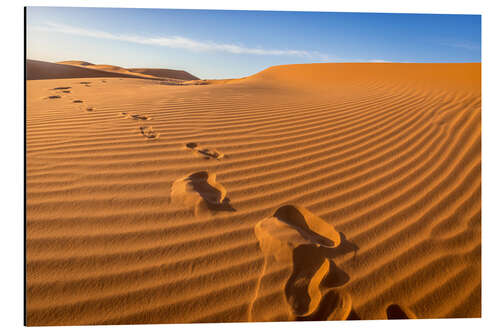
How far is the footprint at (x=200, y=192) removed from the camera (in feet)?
5.61

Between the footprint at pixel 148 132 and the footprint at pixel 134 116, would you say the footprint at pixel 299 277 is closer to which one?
the footprint at pixel 148 132

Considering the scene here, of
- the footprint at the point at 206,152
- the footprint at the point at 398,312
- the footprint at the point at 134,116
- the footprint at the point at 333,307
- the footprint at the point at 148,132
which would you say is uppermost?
the footprint at the point at 134,116

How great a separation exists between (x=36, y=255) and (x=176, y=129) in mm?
1454

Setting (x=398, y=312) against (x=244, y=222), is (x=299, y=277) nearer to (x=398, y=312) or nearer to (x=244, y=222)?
(x=244, y=222)

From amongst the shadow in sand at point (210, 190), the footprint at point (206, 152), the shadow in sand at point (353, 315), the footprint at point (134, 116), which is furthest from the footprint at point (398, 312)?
the footprint at point (134, 116)

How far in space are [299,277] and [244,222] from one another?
1.47 ft

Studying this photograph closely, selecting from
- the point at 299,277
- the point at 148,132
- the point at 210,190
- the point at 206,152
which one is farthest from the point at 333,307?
the point at 148,132

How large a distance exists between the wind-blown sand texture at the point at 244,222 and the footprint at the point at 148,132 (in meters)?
0.02

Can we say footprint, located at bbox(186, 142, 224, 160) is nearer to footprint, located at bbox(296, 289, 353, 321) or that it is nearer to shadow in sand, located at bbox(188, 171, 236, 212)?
shadow in sand, located at bbox(188, 171, 236, 212)

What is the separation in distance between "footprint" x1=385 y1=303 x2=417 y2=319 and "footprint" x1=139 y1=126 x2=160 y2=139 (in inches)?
83.9

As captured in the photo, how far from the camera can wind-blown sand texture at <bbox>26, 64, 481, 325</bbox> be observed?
1.37m

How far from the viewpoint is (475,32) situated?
2.19m

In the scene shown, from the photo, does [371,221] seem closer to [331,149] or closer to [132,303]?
[331,149]
